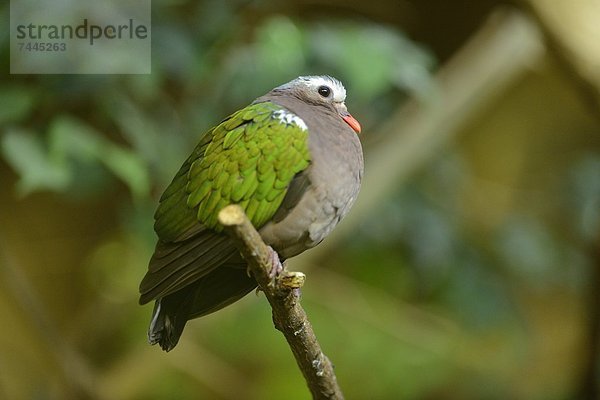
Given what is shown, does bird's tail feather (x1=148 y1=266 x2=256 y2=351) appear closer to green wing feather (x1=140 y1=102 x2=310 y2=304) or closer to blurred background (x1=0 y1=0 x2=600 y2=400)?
green wing feather (x1=140 y1=102 x2=310 y2=304)

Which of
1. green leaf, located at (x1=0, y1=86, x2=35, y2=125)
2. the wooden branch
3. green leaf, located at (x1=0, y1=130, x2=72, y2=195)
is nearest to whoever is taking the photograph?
the wooden branch

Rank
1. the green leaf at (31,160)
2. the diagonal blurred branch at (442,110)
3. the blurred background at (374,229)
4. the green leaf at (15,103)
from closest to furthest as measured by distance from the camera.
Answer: the green leaf at (31,160), the green leaf at (15,103), the blurred background at (374,229), the diagonal blurred branch at (442,110)

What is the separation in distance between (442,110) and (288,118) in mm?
1885

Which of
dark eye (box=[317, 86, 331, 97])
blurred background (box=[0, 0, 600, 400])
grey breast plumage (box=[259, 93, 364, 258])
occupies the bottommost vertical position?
blurred background (box=[0, 0, 600, 400])

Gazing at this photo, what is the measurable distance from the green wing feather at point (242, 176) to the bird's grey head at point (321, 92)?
17 centimetres

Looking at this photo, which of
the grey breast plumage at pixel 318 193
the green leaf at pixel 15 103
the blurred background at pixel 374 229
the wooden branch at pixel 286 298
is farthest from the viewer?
the blurred background at pixel 374 229

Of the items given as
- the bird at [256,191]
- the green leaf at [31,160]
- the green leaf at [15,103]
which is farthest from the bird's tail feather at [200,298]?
the green leaf at [15,103]

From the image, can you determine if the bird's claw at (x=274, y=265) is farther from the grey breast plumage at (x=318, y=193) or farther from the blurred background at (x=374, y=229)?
the blurred background at (x=374, y=229)

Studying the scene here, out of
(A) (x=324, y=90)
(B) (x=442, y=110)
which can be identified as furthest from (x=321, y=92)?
(B) (x=442, y=110)

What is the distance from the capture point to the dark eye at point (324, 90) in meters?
1.55

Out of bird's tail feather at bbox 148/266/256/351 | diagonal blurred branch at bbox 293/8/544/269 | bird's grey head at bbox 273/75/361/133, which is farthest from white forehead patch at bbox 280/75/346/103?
diagonal blurred branch at bbox 293/8/544/269

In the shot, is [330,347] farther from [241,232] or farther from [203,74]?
[241,232]

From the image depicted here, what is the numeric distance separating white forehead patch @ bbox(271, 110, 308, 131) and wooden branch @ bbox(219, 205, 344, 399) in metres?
0.20

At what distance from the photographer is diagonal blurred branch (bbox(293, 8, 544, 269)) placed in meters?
3.11
